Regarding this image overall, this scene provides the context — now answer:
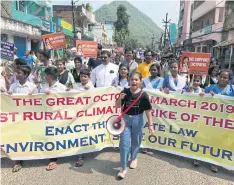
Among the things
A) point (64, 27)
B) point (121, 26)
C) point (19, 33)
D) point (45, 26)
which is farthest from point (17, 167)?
point (121, 26)

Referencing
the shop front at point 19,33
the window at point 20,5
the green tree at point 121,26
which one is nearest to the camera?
the shop front at point 19,33

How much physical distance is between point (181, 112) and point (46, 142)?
223 cm

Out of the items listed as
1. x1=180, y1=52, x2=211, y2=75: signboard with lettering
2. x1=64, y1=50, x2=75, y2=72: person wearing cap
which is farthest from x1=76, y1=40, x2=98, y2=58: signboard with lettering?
x1=180, y1=52, x2=211, y2=75: signboard with lettering

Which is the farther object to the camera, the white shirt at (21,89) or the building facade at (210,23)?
the building facade at (210,23)

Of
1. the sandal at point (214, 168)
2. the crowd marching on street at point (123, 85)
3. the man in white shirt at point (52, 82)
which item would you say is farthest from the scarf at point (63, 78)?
the sandal at point (214, 168)

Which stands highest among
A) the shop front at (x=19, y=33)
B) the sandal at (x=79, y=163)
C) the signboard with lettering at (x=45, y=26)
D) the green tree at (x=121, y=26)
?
the green tree at (x=121, y=26)

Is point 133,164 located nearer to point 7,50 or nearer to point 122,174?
point 122,174

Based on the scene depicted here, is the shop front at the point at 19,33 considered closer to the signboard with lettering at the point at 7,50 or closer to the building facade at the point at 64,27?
the building facade at the point at 64,27

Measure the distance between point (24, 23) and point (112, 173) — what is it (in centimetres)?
1835

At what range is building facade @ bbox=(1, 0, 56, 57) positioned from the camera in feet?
57.7

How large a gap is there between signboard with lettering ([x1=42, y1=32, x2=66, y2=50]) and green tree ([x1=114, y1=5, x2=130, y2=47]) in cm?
6133

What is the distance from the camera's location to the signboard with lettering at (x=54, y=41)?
830 cm

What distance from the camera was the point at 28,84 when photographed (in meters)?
4.25

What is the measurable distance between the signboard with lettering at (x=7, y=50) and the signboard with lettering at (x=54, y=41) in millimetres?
2195
